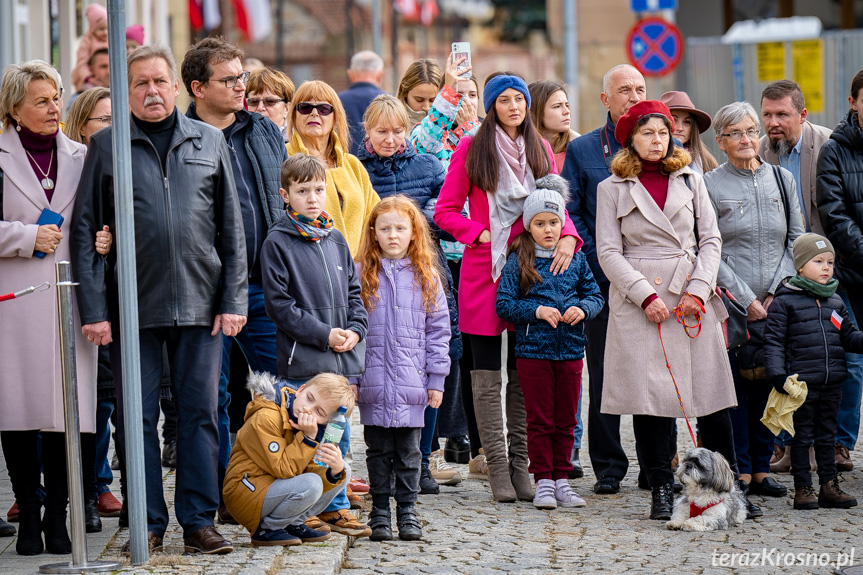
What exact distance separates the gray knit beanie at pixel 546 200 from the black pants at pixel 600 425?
2.60 feet

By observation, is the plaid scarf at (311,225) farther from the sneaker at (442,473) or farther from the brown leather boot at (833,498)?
the brown leather boot at (833,498)

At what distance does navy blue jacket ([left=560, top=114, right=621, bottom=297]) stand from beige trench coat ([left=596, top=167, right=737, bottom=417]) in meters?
0.62

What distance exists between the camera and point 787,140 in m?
8.41

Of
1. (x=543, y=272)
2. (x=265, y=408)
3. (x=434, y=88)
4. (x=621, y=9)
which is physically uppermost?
(x=621, y=9)

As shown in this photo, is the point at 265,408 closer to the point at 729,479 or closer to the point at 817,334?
the point at 729,479

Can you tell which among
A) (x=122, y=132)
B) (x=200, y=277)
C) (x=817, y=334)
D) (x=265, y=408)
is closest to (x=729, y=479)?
(x=817, y=334)

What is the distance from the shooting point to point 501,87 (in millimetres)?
7602

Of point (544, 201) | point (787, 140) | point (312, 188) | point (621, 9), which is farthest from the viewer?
point (621, 9)

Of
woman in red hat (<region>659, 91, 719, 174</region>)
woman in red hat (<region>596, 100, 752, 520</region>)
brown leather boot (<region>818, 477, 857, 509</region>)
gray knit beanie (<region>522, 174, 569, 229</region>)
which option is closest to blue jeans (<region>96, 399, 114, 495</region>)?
gray knit beanie (<region>522, 174, 569, 229</region>)

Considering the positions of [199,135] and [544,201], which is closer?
[199,135]

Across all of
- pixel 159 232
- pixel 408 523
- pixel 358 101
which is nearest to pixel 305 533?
pixel 408 523

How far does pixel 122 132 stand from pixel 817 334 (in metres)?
3.81

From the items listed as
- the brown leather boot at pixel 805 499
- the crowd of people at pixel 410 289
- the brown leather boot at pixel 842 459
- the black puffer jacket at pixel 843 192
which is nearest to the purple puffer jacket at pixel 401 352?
the crowd of people at pixel 410 289

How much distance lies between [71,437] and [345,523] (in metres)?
1.45
